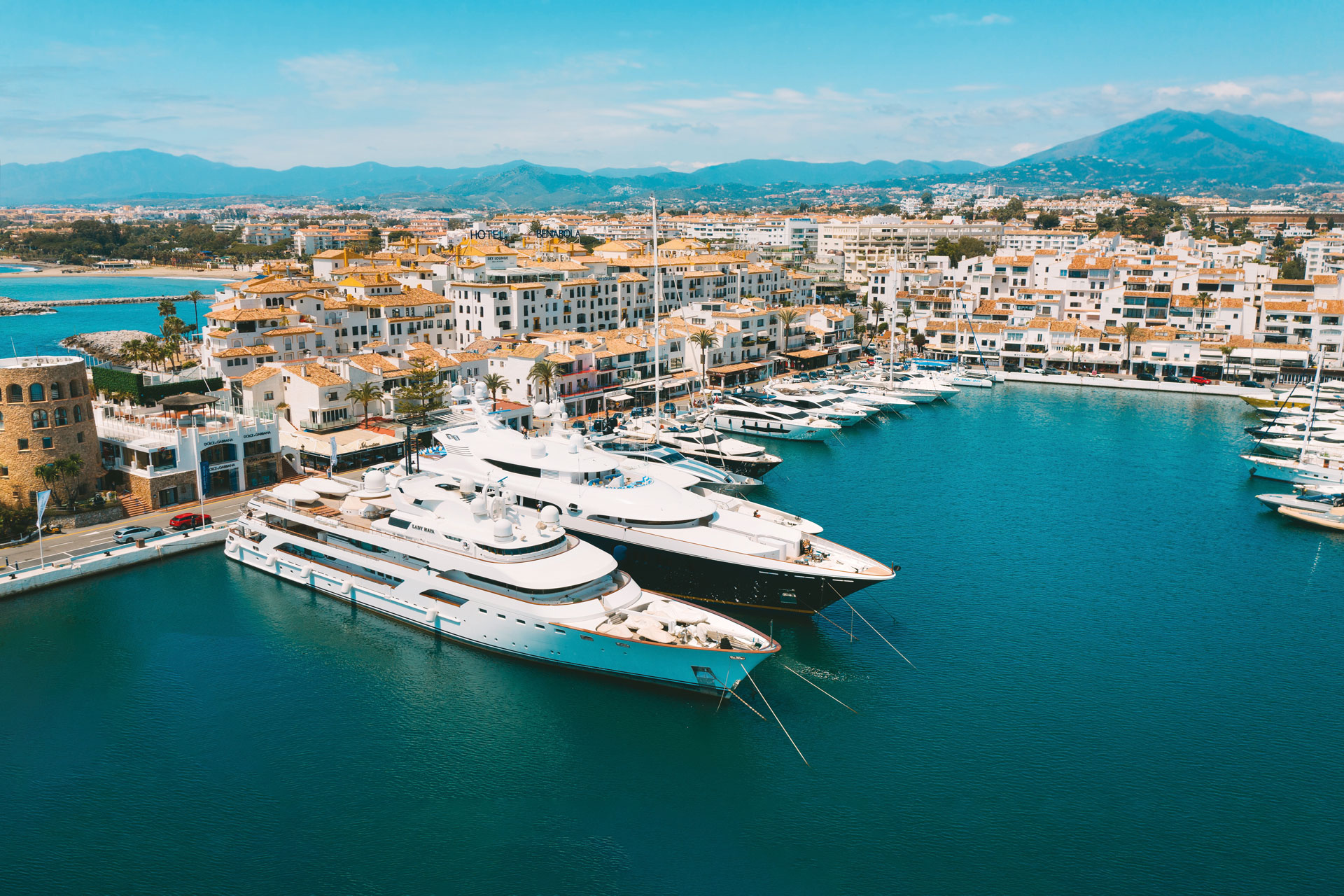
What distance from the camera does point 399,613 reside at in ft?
109

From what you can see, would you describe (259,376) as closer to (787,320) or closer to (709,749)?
(709,749)

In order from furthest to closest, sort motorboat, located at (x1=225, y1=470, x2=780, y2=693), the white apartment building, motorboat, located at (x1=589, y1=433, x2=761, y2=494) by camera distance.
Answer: the white apartment building
motorboat, located at (x1=589, y1=433, x2=761, y2=494)
motorboat, located at (x1=225, y1=470, x2=780, y2=693)

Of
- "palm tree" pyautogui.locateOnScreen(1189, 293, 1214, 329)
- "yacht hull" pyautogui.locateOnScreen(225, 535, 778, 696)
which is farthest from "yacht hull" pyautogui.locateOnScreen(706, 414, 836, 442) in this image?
"palm tree" pyautogui.locateOnScreen(1189, 293, 1214, 329)

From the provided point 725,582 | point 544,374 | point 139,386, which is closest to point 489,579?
point 725,582

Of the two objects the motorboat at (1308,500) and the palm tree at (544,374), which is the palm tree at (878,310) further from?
the motorboat at (1308,500)

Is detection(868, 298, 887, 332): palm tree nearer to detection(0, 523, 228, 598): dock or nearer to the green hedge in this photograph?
the green hedge

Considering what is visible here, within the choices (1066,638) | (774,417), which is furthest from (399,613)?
(774,417)

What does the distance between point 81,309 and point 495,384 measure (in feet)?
380

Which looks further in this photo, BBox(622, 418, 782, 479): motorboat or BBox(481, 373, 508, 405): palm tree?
BBox(481, 373, 508, 405): palm tree

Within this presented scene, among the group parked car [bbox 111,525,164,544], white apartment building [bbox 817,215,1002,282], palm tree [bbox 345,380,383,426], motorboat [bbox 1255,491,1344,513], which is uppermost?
white apartment building [bbox 817,215,1002,282]

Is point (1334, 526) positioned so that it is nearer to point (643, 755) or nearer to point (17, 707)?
point (643, 755)

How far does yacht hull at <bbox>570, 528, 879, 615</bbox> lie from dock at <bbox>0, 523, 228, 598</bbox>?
18.3 m

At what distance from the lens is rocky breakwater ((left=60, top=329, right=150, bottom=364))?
285 feet

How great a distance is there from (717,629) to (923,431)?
4317 cm
